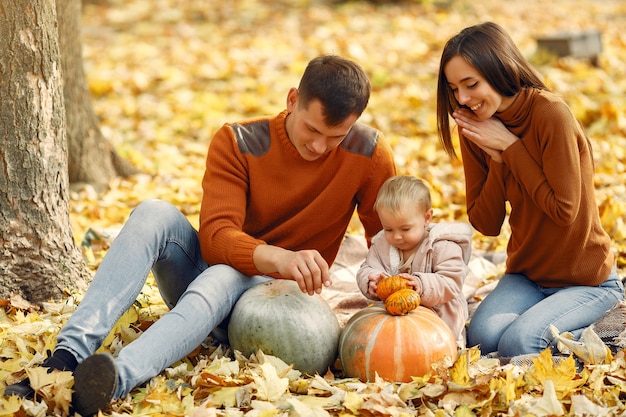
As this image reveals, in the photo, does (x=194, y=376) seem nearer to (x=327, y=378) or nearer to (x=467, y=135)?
(x=327, y=378)

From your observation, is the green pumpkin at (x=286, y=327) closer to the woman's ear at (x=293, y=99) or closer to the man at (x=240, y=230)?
A: the man at (x=240, y=230)

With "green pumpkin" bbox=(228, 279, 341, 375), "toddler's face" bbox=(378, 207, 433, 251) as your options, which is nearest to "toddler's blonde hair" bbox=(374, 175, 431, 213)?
"toddler's face" bbox=(378, 207, 433, 251)

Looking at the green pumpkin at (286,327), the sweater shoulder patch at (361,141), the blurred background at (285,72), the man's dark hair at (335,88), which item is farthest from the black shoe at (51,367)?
the blurred background at (285,72)

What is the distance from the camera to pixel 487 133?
3303 millimetres

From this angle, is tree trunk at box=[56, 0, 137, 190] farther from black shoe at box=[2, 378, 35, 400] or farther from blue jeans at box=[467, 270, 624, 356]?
blue jeans at box=[467, 270, 624, 356]

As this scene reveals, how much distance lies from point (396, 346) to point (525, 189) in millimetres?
931

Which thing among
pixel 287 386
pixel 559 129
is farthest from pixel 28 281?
pixel 559 129

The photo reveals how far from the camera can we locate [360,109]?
3.15 metres

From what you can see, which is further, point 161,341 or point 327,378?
point 327,378

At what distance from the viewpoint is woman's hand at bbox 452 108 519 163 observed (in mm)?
3287

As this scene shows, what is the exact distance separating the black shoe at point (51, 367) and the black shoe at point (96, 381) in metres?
0.15

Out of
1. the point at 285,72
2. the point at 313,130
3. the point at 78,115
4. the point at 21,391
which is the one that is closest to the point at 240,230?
the point at 313,130

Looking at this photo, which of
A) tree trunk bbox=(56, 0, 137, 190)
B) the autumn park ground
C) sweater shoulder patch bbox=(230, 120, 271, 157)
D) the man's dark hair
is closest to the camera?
the autumn park ground

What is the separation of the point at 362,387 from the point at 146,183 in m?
3.27
